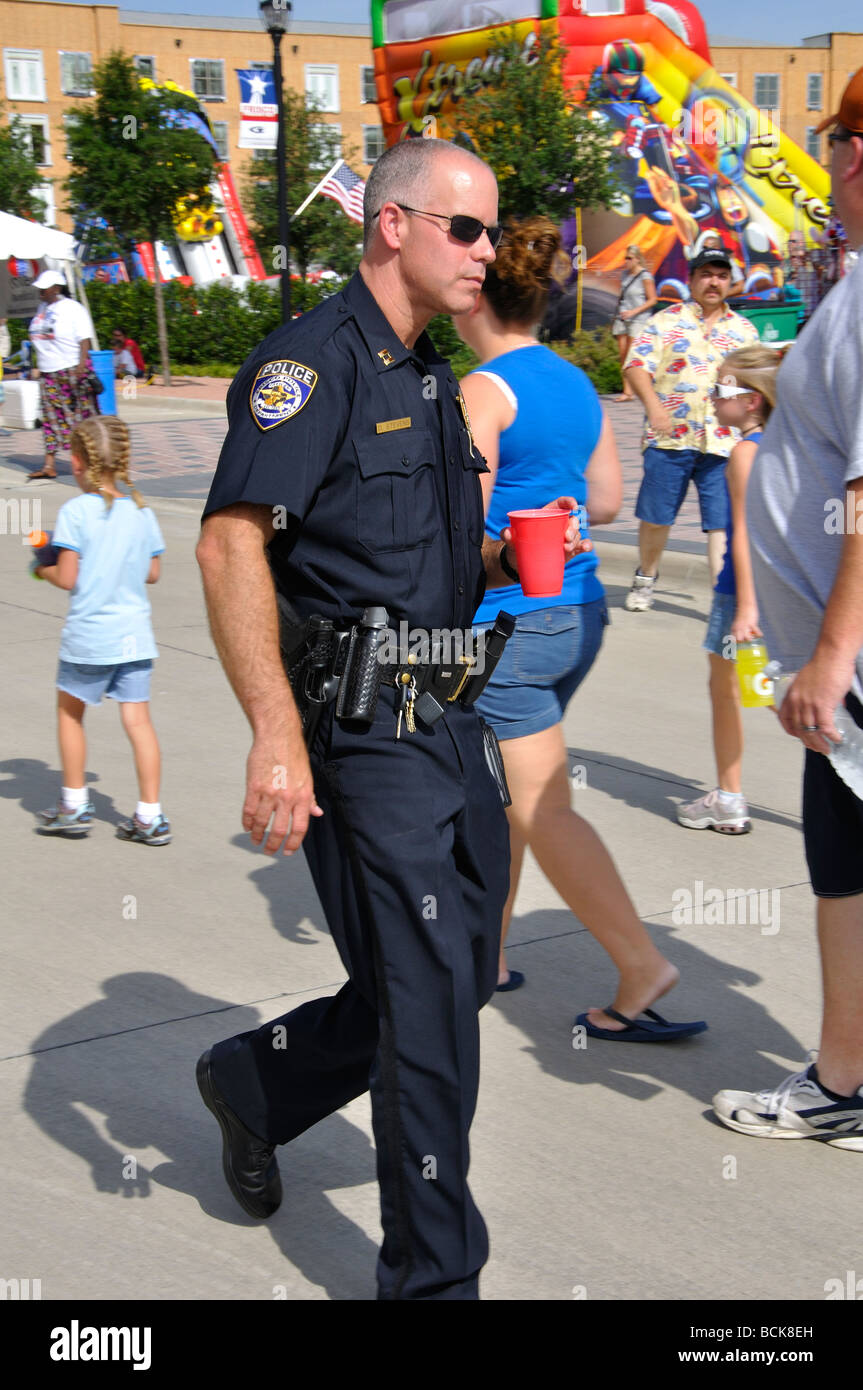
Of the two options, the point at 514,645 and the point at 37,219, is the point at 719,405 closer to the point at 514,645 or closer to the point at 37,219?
the point at 514,645

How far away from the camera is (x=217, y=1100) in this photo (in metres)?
2.87

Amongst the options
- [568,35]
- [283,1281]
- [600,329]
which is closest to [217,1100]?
[283,1281]

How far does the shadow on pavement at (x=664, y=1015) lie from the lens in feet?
11.6

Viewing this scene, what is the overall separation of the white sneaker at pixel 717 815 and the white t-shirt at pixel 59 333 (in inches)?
395

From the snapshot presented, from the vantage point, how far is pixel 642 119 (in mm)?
24531

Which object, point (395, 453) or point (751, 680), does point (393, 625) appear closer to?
point (395, 453)

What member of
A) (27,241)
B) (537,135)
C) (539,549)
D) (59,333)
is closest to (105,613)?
(539,549)

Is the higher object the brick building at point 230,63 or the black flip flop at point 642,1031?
the brick building at point 230,63

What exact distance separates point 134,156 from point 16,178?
14.3m

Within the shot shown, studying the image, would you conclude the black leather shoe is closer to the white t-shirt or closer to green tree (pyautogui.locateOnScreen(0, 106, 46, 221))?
the white t-shirt

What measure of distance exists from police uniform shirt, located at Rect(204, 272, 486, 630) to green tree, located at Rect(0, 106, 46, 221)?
1425 inches

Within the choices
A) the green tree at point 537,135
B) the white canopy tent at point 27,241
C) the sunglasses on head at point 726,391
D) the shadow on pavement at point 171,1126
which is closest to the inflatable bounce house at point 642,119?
the green tree at point 537,135

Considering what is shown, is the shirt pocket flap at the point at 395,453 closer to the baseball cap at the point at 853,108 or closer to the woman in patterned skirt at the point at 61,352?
the baseball cap at the point at 853,108

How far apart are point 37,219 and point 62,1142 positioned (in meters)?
40.4
